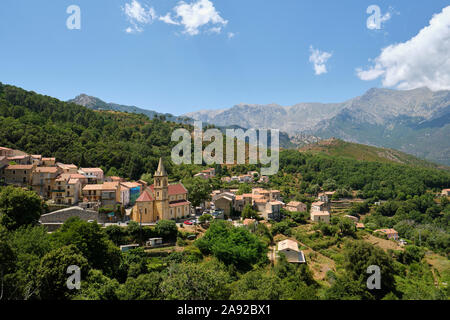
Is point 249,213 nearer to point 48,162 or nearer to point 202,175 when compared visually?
point 202,175

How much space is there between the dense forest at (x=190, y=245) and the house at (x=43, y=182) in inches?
475

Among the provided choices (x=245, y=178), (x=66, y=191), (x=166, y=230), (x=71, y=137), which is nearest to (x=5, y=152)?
(x=66, y=191)

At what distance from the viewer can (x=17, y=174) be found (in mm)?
40562

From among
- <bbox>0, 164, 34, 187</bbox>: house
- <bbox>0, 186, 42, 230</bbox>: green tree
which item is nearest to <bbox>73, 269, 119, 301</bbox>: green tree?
<bbox>0, 186, 42, 230</bbox>: green tree

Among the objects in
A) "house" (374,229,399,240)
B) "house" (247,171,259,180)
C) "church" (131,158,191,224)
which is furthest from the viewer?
"house" (247,171,259,180)

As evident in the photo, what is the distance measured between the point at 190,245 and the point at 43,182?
2584 cm

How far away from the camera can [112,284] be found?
18906 millimetres

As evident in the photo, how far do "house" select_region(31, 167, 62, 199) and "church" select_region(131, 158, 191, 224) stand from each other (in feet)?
47.8

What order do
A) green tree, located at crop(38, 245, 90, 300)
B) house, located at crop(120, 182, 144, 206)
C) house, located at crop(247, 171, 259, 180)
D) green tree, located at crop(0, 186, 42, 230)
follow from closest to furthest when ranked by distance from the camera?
1. green tree, located at crop(38, 245, 90, 300)
2. green tree, located at crop(0, 186, 42, 230)
3. house, located at crop(120, 182, 144, 206)
4. house, located at crop(247, 171, 259, 180)

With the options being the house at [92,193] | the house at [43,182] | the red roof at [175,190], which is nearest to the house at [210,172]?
the red roof at [175,190]

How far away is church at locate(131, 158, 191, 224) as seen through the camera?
36062 millimetres

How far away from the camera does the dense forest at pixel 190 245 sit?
61.5 ft

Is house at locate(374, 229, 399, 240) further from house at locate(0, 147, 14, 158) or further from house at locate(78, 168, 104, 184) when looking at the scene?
house at locate(0, 147, 14, 158)
